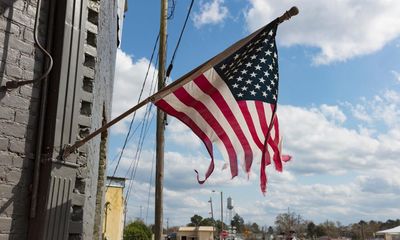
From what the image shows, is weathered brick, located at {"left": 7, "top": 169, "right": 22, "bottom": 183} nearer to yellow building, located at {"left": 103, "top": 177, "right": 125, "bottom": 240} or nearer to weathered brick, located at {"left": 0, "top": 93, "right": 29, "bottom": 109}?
weathered brick, located at {"left": 0, "top": 93, "right": 29, "bottom": 109}

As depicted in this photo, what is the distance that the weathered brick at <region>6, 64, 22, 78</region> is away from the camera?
4496 millimetres

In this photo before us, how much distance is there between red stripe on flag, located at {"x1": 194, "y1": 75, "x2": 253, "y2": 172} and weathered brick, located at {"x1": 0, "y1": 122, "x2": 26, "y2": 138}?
1.77 metres

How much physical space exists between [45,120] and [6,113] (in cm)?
40

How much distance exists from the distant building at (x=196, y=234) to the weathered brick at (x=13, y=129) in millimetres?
67105

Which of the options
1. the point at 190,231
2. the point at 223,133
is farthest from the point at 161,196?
the point at 190,231

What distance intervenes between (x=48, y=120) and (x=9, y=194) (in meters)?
0.80

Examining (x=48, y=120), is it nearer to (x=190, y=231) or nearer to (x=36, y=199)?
(x=36, y=199)

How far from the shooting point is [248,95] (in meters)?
5.46

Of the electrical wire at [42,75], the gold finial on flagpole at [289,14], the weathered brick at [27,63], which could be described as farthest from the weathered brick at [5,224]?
the gold finial on flagpole at [289,14]

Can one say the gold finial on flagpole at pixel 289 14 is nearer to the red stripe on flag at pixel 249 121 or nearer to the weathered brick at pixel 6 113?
the red stripe on flag at pixel 249 121

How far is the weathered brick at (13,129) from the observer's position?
4.39 meters

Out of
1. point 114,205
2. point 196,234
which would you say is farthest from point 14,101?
point 196,234

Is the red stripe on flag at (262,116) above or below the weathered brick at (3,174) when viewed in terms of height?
above

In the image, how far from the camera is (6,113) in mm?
4434
